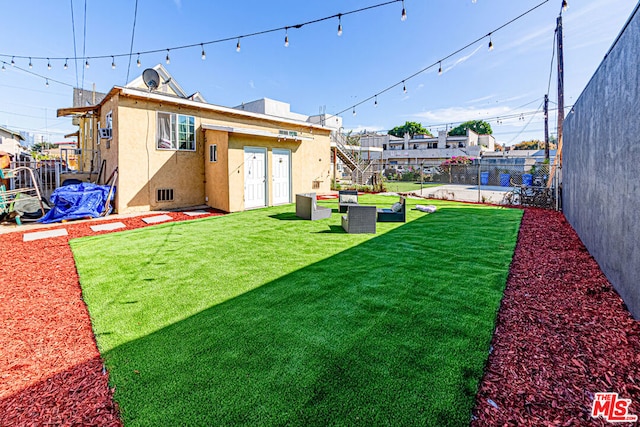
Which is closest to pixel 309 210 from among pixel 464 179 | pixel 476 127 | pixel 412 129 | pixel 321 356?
pixel 321 356

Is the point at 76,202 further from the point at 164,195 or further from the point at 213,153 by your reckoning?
the point at 213,153

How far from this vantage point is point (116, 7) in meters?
10.0

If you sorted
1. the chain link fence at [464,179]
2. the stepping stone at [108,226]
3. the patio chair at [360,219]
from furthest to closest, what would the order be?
the chain link fence at [464,179]
the stepping stone at [108,226]
the patio chair at [360,219]

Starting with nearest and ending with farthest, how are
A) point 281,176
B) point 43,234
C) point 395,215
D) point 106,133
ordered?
point 43,234 < point 395,215 < point 106,133 < point 281,176

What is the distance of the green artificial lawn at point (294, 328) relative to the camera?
2102 mm

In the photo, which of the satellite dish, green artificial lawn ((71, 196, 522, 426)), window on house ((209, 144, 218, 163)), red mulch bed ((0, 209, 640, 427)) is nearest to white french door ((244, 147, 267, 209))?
window on house ((209, 144, 218, 163))

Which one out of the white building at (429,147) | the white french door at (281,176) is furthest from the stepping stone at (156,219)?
the white building at (429,147)

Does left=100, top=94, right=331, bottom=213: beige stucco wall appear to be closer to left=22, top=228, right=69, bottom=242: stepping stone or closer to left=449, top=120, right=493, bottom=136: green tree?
left=22, top=228, right=69, bottom=242: stepping stone

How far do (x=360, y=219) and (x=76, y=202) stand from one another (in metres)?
8.74

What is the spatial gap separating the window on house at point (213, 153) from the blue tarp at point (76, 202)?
3607 mm

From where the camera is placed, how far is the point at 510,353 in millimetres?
2729

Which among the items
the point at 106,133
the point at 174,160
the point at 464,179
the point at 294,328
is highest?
the point at 106,133

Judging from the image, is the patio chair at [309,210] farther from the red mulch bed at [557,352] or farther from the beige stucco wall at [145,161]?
the red mulch bed at [557,352]

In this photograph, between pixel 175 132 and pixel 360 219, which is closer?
pixel 360 219
